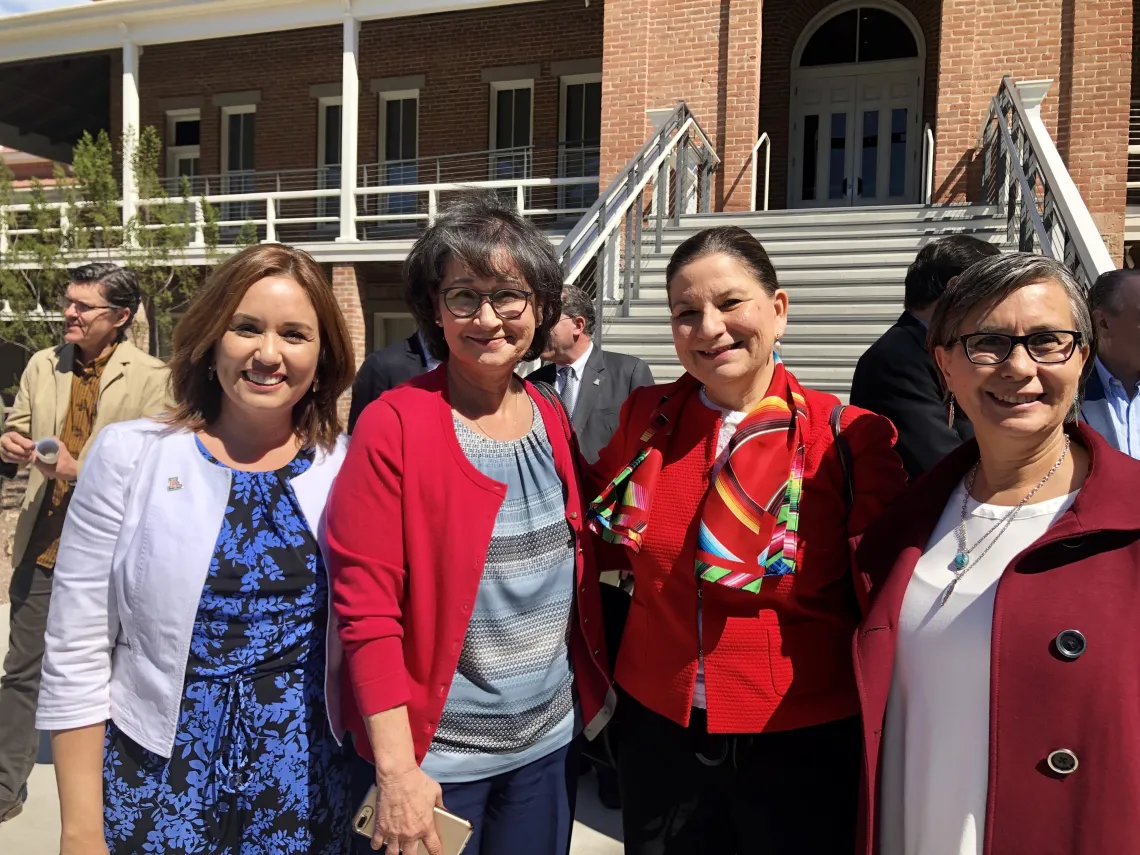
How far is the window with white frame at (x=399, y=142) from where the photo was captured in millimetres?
14070

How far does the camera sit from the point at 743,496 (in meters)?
1.89

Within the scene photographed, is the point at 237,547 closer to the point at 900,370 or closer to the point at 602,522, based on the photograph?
the point at 602,522

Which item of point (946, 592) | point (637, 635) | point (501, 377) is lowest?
point (637, 635)

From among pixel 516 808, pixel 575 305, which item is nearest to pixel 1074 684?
pixel 516 808

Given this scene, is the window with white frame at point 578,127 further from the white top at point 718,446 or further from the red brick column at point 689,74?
the white top at point 718,446

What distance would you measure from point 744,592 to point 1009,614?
1.75ft

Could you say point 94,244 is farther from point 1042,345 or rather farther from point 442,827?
point 1042,345

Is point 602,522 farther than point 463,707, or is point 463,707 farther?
point 602,522

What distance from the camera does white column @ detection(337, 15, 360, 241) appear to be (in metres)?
11.9

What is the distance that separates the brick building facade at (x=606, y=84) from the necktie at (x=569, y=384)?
6458 mm

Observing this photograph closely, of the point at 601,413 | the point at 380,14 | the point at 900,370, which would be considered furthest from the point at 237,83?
the point at 900,370

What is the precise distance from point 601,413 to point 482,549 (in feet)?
8.38

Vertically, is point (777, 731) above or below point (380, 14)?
below

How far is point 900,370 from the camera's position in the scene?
8.84 feet
